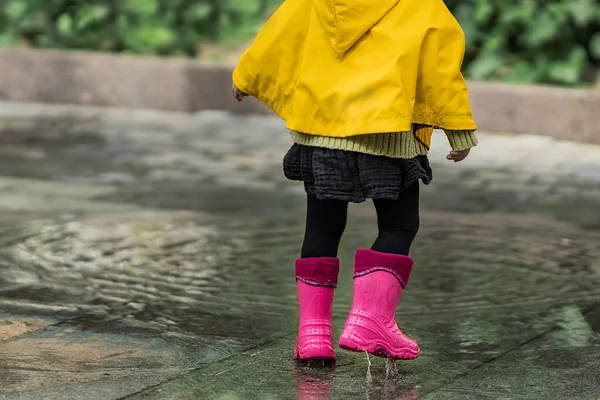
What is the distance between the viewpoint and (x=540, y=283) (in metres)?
4.90

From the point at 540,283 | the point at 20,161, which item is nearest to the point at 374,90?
the point at 540,283

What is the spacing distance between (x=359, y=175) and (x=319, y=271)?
334 mm

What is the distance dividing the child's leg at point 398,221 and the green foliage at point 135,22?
784 cm

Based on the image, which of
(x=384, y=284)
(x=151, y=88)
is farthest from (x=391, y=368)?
(x=151, y=88)

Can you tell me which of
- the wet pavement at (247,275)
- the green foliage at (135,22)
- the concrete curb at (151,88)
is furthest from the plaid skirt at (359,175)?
the green foliage at (135,22)

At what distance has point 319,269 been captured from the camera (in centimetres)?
368

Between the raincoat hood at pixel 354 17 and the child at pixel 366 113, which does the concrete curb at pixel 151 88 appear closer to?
the child at pixel 366 113

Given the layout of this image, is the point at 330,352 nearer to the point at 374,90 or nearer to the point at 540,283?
the point at 374,90

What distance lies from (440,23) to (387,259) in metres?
0.66

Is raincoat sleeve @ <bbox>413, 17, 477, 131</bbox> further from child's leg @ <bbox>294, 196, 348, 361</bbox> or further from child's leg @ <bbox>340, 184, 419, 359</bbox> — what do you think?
child's leg @ <bbox>294, 196, 348, 361</bbox>

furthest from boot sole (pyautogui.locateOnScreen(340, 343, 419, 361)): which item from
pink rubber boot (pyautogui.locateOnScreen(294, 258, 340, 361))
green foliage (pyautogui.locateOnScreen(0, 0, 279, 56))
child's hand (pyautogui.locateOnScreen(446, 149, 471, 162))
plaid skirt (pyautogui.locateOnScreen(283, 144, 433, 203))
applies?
green foliage (pyautogui.locateOnScreen(0, 0, 279, 56))

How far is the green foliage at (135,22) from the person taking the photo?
37.2 feet

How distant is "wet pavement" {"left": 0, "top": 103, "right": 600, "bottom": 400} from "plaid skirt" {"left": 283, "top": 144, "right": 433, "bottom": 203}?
506 millimetres

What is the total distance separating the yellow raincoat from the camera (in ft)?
11.2
